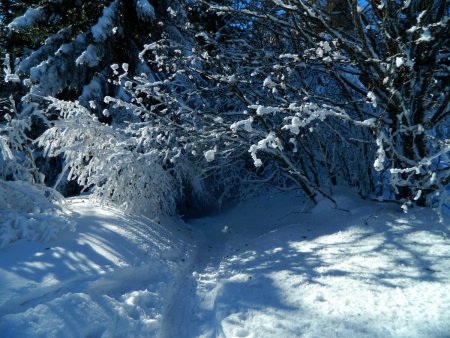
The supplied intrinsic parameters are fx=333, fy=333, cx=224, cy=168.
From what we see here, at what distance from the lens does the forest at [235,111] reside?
4055 mm

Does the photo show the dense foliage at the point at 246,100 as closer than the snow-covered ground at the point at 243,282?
No

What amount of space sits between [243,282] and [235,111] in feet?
14.2

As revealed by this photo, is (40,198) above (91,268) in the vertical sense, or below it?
above

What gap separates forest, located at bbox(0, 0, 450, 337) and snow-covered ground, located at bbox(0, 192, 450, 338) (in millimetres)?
305

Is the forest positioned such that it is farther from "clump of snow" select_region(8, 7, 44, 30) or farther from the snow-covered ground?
the snow-covered ground

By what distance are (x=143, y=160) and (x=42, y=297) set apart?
3755mm

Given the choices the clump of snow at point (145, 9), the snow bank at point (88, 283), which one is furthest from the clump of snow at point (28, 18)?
the snow bank at point (88, 283)

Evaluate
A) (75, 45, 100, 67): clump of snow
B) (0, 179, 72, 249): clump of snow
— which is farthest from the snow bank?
(75, 45, 100, 67): clump of snow

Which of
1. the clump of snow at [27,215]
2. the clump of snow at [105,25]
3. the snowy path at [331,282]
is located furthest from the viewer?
the clump of snow at [105,25]

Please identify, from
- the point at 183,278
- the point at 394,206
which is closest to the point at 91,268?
the point at 183,278

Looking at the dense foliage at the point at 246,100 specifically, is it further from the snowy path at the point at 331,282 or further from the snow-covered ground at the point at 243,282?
the snow-covered ground at the point at 243,282

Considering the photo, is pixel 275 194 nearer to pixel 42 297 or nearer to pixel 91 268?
pixel 91 268

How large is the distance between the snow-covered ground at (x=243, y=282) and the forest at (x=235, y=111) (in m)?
0.30

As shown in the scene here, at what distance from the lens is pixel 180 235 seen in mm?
6637
